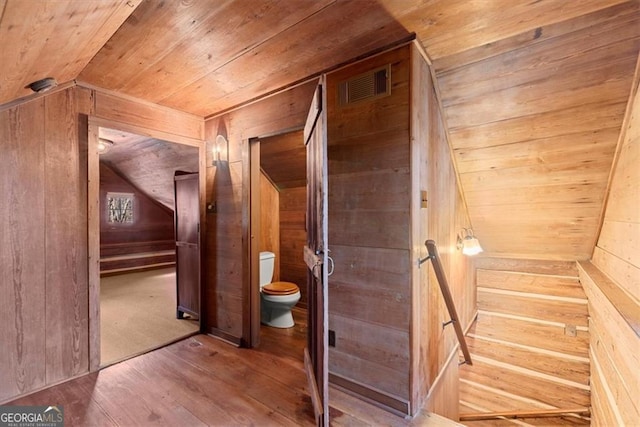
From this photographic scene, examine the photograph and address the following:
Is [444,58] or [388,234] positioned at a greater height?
[444,58]

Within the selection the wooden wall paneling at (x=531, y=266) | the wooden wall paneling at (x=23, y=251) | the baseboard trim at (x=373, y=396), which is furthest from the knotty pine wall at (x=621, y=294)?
the wooden wall paneling at (x=23, y=251)

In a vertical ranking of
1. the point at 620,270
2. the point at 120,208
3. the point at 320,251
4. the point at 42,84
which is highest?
the point at 42,84

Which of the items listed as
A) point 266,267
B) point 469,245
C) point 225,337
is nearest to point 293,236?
point 266,267

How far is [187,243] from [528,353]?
3.91 m

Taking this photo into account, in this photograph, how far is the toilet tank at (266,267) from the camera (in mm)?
3299

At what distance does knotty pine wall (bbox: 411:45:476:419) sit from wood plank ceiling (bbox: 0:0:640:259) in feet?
0.69

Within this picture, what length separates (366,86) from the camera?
1823mm

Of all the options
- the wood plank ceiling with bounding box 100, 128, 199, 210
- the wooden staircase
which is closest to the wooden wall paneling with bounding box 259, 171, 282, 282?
the wood plank ceiling with bounding box 100, 128, 199, 210

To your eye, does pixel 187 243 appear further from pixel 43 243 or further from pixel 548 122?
pixel 548 122

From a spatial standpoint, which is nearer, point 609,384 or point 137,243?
point 609,384

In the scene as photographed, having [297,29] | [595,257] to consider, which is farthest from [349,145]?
[595,257]

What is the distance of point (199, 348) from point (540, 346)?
350cm

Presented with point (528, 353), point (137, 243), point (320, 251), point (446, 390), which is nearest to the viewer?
point (320, 251)

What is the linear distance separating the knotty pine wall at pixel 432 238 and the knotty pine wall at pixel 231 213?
104cm
